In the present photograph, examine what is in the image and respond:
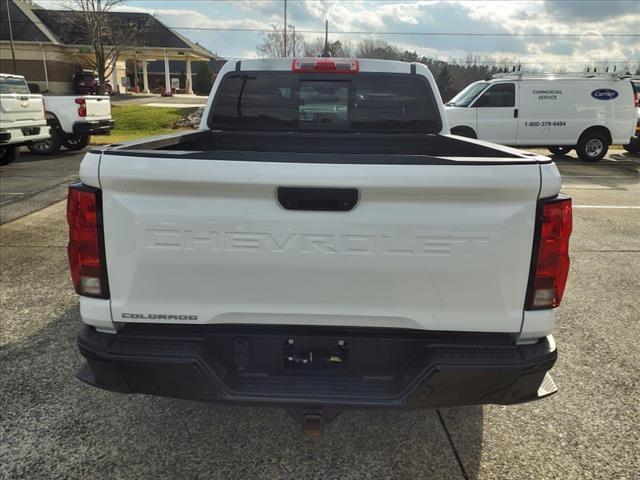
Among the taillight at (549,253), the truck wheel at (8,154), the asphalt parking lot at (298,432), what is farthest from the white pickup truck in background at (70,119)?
the taillight at (549,253)

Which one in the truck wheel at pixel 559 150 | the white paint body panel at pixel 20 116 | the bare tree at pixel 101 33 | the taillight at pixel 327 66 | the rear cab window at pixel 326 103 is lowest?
the truck wheel at pixel 559 150

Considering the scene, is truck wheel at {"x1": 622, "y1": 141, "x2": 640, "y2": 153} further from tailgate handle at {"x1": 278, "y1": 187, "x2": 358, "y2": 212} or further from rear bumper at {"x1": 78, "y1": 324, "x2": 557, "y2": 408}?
tailgate handle at {"x1": 278, "y1": 187, "x2": 358, "y2": 212}

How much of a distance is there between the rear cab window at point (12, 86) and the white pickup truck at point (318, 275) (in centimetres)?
1155

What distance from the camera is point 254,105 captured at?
3.91 meters

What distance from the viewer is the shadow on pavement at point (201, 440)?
2553 mm

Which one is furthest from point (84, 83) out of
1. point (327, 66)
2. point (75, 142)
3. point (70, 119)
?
point (327, 66)

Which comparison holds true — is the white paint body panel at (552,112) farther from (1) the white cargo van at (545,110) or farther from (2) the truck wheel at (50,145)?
(2) the truck wheel at (50,145)

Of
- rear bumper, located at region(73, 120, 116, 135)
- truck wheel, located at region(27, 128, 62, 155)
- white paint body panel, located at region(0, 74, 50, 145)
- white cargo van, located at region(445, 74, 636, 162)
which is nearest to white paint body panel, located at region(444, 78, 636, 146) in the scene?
white cargo van, located at region(445, 74, 636, 162)

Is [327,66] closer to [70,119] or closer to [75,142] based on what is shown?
[70,119]

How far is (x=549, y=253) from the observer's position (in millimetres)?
2061

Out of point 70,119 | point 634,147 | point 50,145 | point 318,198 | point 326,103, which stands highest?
point 326,103

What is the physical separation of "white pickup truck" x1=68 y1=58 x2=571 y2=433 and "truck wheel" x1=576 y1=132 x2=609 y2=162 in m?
14.6

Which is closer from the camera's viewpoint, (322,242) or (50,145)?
(322,242)

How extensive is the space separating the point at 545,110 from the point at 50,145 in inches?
537
